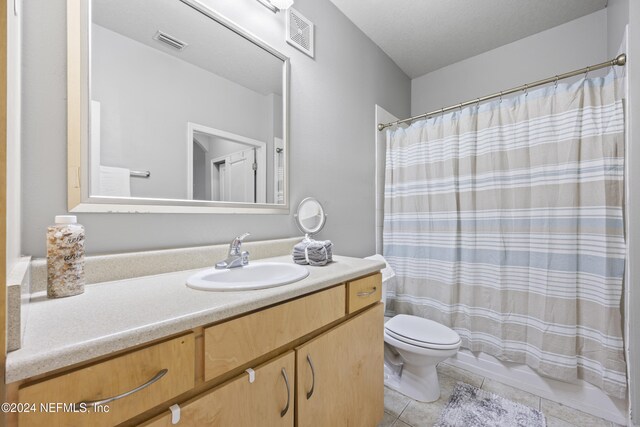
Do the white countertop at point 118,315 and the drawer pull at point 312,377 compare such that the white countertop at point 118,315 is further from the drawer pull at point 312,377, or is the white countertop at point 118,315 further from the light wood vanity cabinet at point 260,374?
the drawer pull at point 312,377

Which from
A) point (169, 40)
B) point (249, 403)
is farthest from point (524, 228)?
point (169, 40)

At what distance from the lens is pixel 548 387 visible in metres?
1.55

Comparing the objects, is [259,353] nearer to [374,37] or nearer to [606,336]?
[606,336]

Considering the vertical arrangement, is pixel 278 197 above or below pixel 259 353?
above

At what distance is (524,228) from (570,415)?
1041mm

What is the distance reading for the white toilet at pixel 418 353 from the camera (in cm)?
143

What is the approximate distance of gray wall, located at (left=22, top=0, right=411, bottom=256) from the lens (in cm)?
80

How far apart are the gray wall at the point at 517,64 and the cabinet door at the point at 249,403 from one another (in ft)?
8.94

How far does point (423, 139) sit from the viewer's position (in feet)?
6.68

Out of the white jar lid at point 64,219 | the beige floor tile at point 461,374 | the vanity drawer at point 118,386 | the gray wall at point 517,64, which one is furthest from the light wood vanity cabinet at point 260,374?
the gray wall at point 517,64

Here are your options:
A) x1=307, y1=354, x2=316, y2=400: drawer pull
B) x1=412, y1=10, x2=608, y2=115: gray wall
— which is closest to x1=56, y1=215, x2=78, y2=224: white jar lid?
x1=307, y1=354, x2=316, y2=400: drawer pull

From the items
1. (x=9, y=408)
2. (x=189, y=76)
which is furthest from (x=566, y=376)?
(x=189, y=76)

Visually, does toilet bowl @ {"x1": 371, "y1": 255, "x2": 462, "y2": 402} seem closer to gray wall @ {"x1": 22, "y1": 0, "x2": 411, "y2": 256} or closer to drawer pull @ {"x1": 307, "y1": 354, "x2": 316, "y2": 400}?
gray wall @ {"x1": 22, "y1": 0, "x2": 411, "y2": 256}

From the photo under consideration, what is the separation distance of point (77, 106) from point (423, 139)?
201 cm
